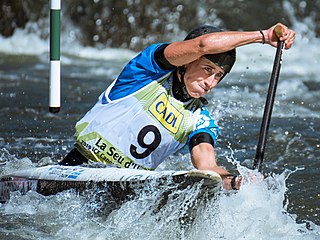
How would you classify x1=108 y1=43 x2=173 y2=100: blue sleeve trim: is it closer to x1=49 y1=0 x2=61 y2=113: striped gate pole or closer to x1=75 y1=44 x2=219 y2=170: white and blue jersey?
x1=75 y1=44 x2=219 y2=170: white and blue jersey

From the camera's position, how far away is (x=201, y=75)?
4.57 m

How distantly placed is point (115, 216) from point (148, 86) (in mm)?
801

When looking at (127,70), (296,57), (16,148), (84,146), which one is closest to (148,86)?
(127,70)

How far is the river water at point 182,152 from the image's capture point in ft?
14.2

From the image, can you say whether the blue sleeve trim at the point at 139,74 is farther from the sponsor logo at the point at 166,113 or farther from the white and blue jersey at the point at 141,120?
the sponsor logo at the point at 166,113

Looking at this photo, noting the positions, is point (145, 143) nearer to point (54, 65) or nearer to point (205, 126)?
point (205, 126)

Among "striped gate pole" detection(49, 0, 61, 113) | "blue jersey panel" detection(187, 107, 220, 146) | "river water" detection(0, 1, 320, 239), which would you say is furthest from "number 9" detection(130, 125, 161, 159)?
"striped gate pole" detection(49, 0, 61, 113)

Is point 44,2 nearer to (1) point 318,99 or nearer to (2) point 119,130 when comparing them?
(1) point 318,99

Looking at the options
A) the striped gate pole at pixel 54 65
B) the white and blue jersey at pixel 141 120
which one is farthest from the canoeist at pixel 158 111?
the striped gate pole at pixel 54 65

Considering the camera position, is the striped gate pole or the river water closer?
the river water

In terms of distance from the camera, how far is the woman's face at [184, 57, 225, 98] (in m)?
4.54

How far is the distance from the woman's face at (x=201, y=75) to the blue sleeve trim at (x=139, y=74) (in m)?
0.14

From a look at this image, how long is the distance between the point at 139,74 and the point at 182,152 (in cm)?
230

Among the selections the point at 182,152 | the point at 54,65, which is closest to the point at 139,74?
the point at 54,65
